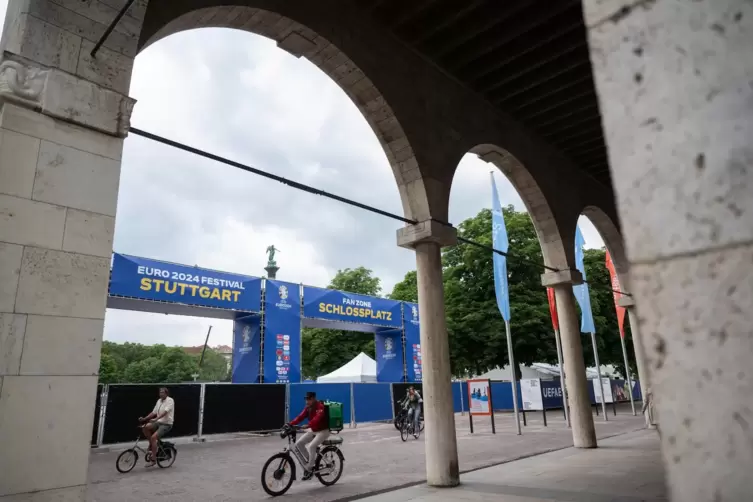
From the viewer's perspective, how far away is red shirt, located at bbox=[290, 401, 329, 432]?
23.4 feet

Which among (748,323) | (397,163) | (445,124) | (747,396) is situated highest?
(445,124)

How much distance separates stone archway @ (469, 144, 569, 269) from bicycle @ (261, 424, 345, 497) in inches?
225

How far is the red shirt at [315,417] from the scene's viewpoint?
23.4 feet

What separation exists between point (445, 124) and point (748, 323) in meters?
7.21

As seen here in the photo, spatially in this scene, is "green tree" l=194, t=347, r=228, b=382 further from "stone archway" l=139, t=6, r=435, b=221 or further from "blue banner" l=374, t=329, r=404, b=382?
"stone archway" l=139, t=6, r=435, b=221

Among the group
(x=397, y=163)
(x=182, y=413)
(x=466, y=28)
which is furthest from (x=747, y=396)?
(x=182, y=413)

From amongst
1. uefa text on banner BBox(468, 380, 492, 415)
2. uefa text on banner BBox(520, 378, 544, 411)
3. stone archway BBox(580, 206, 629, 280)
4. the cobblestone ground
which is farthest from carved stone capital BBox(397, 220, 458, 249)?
uefa text on banner BBox(520, 378, 544, 411)

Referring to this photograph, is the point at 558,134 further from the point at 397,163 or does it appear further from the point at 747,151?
the point at 747,151

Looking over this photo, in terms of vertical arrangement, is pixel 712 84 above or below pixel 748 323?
above

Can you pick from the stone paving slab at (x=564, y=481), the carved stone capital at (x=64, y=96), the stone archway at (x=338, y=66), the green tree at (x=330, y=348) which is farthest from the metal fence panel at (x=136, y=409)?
the green tree at (x=330, y=348)

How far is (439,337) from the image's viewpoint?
260 inches

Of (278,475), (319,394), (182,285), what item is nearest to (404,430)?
(319,394)

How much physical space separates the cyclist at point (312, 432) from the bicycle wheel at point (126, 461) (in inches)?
141

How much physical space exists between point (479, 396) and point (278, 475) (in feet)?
25.7
